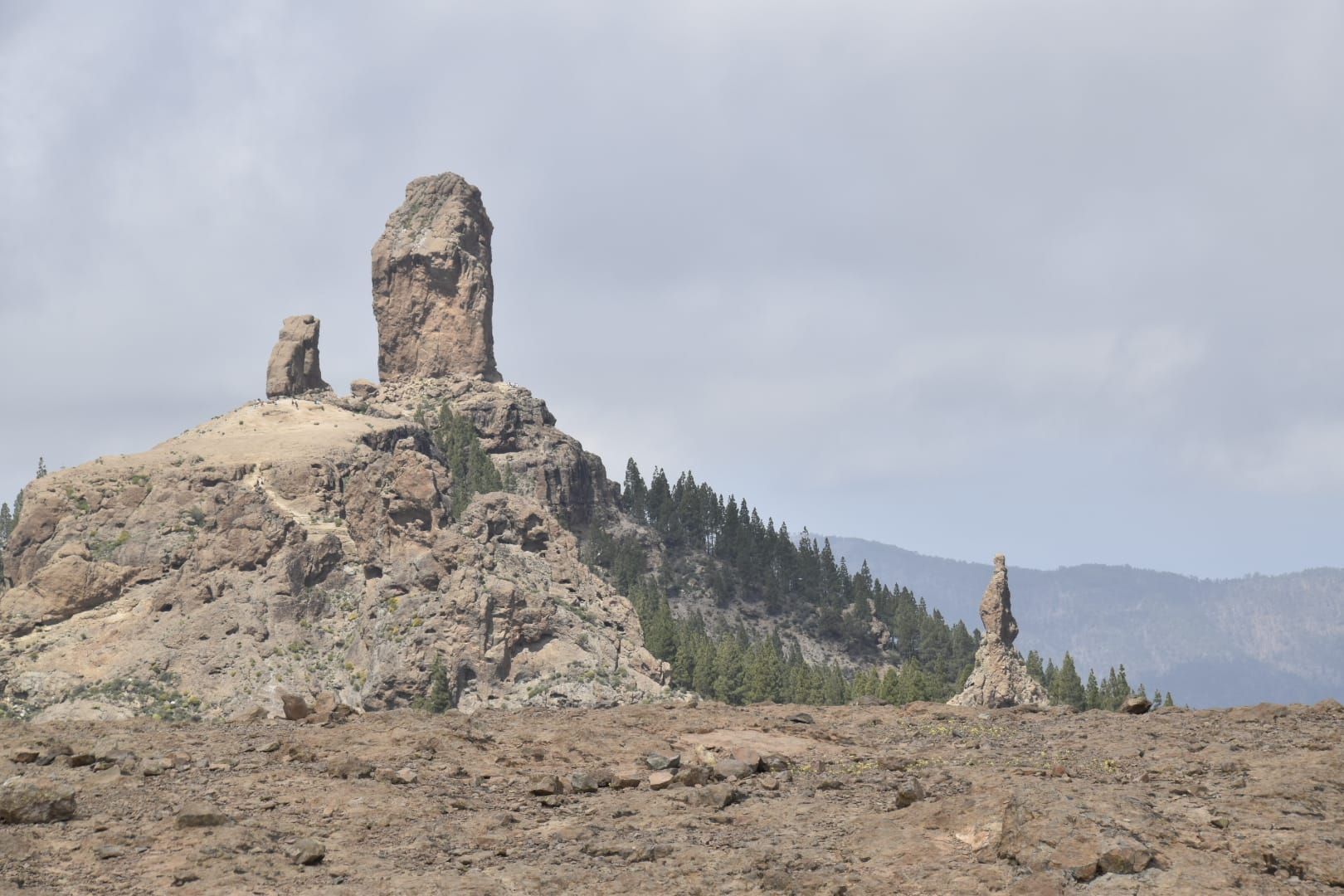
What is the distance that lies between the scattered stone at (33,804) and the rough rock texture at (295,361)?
141325mm

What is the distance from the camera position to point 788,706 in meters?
41.3

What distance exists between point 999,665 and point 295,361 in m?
105

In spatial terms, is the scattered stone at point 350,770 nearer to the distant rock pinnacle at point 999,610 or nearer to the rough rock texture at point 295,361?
the distant rock pinnacle at point 999,610

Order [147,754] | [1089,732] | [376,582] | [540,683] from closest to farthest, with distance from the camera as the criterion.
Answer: [147,754] → [1089,732] → [540,683] → [376,582]

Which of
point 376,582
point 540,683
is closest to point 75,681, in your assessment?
point 376,582

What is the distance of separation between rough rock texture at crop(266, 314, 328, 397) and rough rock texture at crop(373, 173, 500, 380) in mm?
19437

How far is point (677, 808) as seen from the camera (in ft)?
86.3

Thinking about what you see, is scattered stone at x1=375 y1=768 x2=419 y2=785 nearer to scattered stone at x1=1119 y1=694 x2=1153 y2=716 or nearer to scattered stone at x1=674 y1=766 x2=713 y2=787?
scattered stone at x1=674 y1=766 x2=713 y2=787

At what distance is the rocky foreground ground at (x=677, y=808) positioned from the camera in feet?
69.5

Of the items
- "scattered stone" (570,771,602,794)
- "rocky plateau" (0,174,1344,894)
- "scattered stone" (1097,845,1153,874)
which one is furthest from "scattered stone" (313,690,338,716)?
"scattered stone" (1097,845,1153,874)

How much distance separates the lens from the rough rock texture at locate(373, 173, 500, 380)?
184 metres

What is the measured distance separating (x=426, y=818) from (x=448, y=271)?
163 meters

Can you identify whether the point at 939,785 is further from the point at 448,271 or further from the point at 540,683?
the point at 448,271

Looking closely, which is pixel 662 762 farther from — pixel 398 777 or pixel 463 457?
pixel 463 457
